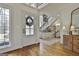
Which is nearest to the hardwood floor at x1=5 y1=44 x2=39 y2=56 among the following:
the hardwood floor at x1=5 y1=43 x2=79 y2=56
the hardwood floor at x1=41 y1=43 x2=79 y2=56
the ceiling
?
the hardwood floor at x1=5 y1=43 x2=79 y2=56

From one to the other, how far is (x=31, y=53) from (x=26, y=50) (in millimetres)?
114

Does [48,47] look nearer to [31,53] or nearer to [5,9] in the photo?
[31,53]

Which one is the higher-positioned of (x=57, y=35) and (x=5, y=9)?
(x=5, y=9)

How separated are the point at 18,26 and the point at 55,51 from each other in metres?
0.86

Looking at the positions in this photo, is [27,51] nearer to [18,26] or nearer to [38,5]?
[18,26]

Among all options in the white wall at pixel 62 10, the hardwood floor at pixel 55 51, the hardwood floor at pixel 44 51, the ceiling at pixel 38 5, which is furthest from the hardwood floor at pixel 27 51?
the ceiling at pixel 38 5

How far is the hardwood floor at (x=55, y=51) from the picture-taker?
2.04 m

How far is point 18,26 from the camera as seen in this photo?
80.1 inches

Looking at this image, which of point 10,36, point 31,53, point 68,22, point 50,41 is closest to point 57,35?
point 50,41

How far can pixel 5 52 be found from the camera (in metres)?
1.97

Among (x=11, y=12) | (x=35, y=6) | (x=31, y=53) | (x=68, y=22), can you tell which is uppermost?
(x=35, y=6)

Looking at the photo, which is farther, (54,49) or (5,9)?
(54,49)

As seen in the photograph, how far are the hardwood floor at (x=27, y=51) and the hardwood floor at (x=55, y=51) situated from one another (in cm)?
13

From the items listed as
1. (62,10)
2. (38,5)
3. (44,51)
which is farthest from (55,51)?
(38,5)
